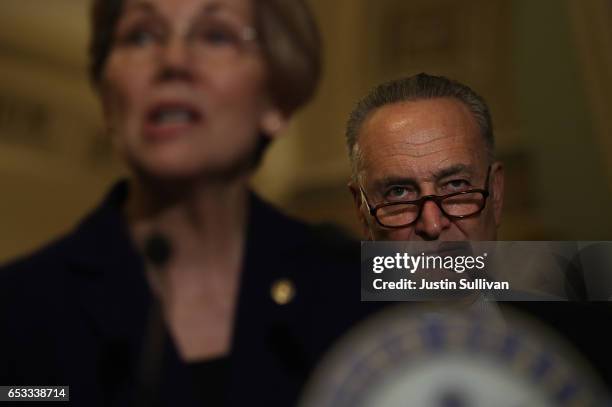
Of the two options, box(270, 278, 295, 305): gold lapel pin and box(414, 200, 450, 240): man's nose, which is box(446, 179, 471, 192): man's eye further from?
box(270, 278, 295, 305): gold lapel pin

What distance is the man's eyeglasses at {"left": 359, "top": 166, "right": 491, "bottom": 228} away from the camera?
0.65 meters

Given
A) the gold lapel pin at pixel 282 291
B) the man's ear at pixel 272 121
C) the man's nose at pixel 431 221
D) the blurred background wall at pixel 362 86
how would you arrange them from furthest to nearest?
the blurred background wall at pixel 362 86, the man's ear at pixel 272 121, the gold lapel pin at pixel 282 291, the man's nose at pixel 431 221

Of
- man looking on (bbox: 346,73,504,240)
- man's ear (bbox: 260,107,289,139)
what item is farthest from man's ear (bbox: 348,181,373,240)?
man's ear (bbox: 260,107,289,139)

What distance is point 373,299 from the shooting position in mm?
685

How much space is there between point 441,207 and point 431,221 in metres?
0.02

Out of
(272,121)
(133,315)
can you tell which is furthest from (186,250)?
(272,121)

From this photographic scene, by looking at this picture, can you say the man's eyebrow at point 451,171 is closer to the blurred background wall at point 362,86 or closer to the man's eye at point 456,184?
the man's eye at point 456,184

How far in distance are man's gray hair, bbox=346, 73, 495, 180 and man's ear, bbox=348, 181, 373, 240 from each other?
0.01 meters

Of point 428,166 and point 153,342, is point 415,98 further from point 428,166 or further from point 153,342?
point 153,342

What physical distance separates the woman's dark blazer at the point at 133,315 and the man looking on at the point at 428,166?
8cm

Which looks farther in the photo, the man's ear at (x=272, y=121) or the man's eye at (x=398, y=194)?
the man's ear at (x=272, y=121)

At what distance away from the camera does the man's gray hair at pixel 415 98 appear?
0.67 meters

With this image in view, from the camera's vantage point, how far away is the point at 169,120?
85cm

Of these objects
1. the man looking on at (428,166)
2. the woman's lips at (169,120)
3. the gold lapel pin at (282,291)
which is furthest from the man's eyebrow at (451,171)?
the woman's lips at (169,120)
